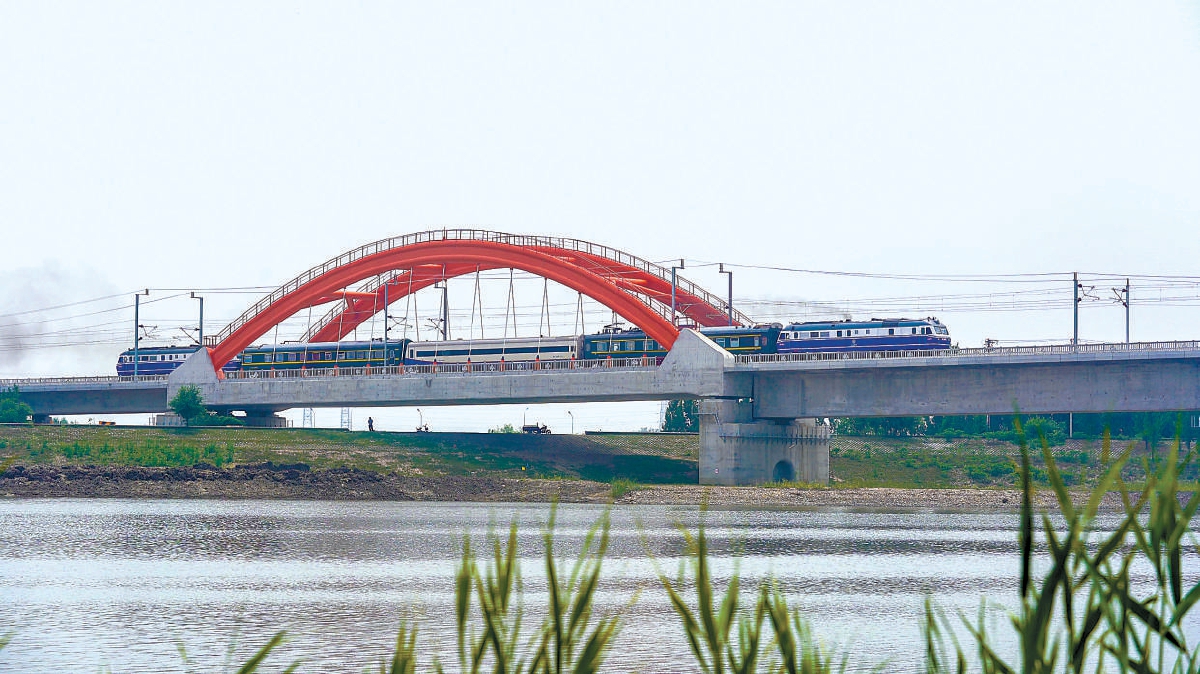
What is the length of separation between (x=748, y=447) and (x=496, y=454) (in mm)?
16233

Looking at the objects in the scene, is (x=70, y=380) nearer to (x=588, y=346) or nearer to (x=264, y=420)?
(x=264, y=420)

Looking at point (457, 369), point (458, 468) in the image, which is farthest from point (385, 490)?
point (457, 369)

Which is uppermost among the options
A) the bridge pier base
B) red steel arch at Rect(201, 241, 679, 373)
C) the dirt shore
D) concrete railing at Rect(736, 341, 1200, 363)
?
red steel arch at Rect(201, 241, 679, 373)

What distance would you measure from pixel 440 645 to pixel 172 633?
4.02m

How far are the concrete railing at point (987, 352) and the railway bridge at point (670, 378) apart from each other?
9 centimetres

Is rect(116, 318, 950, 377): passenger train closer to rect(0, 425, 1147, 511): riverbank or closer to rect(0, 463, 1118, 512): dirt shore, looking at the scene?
rect(0, 425, 1147, 511): riverbank

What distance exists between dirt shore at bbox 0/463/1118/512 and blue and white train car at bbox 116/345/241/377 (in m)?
38.2

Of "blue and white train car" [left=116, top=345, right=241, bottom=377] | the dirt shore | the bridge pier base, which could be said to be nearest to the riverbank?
the dirt shore

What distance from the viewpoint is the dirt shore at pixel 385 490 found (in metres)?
64.7

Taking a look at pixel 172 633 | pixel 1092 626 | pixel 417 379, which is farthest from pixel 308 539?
pixel 417 379

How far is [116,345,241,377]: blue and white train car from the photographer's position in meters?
106

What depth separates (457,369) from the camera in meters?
87.2

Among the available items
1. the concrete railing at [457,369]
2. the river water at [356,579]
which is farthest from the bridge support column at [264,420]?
the river water at [356,579]

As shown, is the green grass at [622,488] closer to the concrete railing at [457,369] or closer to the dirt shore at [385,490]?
the dirt shore at [385,490]
